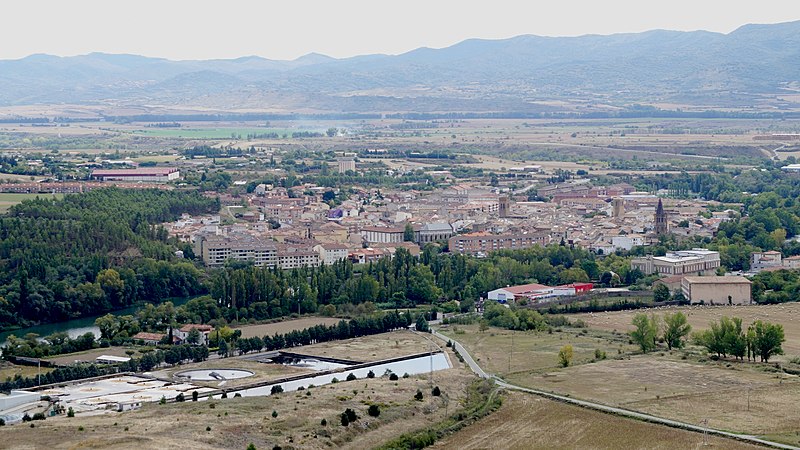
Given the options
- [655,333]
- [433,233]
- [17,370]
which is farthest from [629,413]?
[433,233]

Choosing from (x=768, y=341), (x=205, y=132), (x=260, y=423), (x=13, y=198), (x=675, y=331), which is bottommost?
(x=205, y=132)

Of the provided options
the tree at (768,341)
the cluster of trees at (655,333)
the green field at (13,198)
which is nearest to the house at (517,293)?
the cluster of trees at (655,333)

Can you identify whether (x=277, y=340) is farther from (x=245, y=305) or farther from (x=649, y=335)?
(x=649, y=335)

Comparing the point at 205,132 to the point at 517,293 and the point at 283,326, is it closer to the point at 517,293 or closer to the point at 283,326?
the point at 517,293

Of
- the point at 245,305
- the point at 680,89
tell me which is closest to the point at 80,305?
the point at 245,305

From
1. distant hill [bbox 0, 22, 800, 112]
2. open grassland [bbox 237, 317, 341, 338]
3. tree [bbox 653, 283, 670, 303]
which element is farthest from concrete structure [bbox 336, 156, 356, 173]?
distant hill [bbox 0, 22, 800, 112]

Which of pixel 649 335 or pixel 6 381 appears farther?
pixel 649 335

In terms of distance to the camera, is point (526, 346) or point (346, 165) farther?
point (346, 165)

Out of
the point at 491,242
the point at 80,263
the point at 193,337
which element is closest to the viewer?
the point at 193,337
